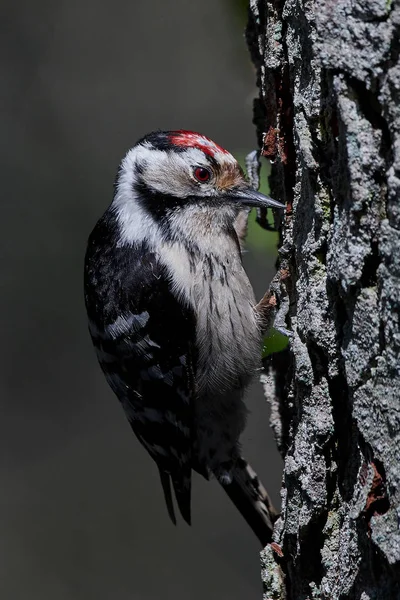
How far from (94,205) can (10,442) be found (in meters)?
1.60

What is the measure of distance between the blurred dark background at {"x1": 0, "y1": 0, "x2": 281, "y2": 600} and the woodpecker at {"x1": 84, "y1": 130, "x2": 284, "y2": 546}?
1.98m

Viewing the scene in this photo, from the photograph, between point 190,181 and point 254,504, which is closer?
point 190,181

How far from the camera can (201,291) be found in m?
2.64

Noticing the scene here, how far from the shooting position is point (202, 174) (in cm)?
263

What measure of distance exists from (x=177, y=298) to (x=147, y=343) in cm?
20

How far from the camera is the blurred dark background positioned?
15.8 ft

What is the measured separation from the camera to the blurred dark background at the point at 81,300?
190 inches

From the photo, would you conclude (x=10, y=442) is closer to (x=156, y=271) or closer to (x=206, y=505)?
(x=206, y=505)

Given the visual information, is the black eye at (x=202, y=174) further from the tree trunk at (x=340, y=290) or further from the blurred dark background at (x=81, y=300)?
the blurred dark background at (x=81, y=300)

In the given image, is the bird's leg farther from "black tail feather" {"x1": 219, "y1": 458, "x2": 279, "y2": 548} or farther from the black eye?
"black tail feather" {"x1": 219, "y1": 458, "x2": 279, "y2": 548}

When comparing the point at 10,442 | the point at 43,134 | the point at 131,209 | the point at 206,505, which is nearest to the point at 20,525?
the point at 10,442

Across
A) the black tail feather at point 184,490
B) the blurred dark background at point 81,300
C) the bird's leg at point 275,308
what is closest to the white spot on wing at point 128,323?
the bird's leg at point 275,308

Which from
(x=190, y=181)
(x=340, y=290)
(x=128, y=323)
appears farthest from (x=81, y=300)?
(x=340, y=290)

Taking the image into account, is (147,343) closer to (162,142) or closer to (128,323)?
(128,323)
